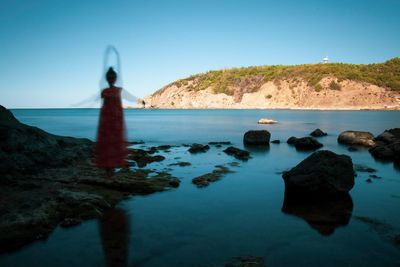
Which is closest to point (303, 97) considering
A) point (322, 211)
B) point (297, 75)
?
point (297, 75)

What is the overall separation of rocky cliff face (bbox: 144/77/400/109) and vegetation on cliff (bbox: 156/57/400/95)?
1790 millimetres

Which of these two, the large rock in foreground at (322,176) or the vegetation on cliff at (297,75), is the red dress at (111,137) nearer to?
the large rock in foreground at (322,176)

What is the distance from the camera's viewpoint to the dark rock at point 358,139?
30225 millimetres

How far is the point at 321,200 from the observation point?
42.6ft

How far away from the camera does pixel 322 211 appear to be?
1182 centimetres

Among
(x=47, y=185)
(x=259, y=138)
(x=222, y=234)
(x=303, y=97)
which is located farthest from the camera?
(x=303, y=97)

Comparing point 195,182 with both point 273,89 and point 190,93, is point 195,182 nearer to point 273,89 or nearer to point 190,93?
point 273,89

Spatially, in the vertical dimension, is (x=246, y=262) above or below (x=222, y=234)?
above

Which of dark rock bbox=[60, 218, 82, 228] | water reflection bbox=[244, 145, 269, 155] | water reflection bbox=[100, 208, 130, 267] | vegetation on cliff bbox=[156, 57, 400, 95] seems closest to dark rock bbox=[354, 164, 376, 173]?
water reflection bbox=[244, 145, 269, 155]

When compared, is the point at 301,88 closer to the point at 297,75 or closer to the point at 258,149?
the point at 297,75

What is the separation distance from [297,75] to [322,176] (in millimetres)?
146896

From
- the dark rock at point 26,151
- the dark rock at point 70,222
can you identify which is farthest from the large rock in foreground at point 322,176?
the dark rock at point 26,151

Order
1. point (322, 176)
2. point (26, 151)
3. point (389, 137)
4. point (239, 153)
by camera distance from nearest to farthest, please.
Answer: point (322, 176), point (26, 151), point (239, 153), point (389, 137)

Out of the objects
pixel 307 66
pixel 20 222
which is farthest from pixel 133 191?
pixel 307 66
